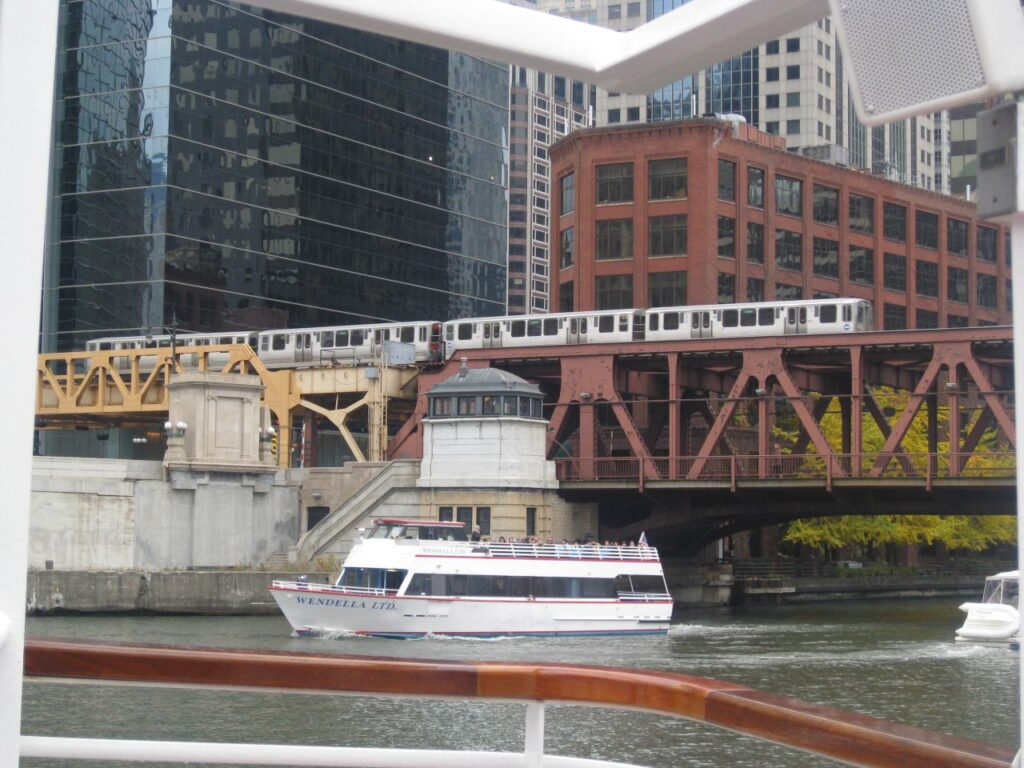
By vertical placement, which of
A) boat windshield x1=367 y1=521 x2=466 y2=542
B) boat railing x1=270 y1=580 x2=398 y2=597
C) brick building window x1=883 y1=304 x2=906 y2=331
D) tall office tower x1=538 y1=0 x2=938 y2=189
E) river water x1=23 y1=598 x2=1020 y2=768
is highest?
tall office tower x1=538 y1=0 x2=938 y2=189

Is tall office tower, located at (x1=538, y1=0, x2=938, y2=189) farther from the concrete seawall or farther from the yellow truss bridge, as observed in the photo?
the concrete seawall

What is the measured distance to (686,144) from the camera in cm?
10381

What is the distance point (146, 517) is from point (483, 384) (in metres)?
14.4

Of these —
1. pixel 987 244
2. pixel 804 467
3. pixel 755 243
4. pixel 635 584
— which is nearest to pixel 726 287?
pixel 755 243

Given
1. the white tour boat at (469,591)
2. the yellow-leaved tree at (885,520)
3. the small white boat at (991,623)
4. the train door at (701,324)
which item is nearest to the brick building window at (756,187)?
the yellow-leaved tree at (885,520)

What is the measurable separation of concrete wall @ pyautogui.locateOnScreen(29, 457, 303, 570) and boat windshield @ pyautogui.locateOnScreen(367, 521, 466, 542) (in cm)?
1052

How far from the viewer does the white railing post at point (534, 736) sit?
479cm

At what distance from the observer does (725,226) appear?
348 ft

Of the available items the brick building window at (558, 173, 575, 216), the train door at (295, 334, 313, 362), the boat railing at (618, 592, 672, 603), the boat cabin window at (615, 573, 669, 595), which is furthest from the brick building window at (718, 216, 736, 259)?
the boat railing at (618, 592, 672, 603)

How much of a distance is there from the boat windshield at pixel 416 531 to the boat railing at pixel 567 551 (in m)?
1.19

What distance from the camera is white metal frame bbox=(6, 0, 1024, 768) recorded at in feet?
13.4

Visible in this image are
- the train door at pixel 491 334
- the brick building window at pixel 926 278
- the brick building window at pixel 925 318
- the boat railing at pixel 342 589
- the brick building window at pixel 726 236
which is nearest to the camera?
the boat railing at pixel 342 589

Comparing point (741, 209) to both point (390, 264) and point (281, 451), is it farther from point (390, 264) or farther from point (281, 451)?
point (281, 451)

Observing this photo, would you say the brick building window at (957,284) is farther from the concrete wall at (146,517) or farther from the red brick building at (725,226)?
the concrete wall at (146,517)
